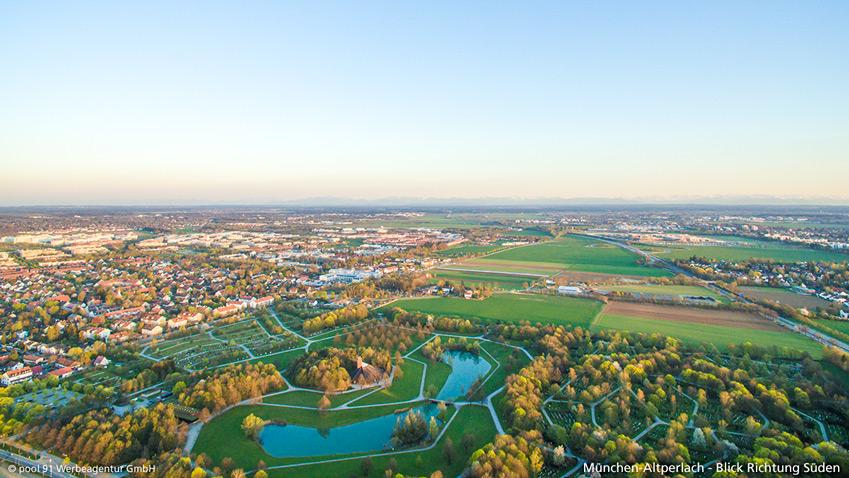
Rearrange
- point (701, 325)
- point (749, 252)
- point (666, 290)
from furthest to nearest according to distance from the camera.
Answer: point (749, 252)
point (666, 290)
point (701, 325)

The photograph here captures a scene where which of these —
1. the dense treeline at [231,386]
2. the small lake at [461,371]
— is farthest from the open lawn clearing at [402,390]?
the dense treeline at [231,386]

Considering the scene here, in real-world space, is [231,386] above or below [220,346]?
above

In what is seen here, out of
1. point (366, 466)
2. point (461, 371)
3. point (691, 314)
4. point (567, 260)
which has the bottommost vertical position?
point (461, 371)

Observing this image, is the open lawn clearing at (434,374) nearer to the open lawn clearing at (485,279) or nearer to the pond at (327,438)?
the pond at (327,438)

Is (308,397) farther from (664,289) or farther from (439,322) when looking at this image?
(664,289)

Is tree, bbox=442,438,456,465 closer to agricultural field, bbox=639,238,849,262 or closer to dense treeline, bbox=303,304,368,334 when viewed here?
dense treeline, bbox=303,304,368,334

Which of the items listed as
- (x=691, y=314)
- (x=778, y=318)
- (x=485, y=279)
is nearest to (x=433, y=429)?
(x=691, y=314)

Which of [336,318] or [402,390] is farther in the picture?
[336,318]

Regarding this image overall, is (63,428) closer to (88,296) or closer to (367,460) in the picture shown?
(367,460)
